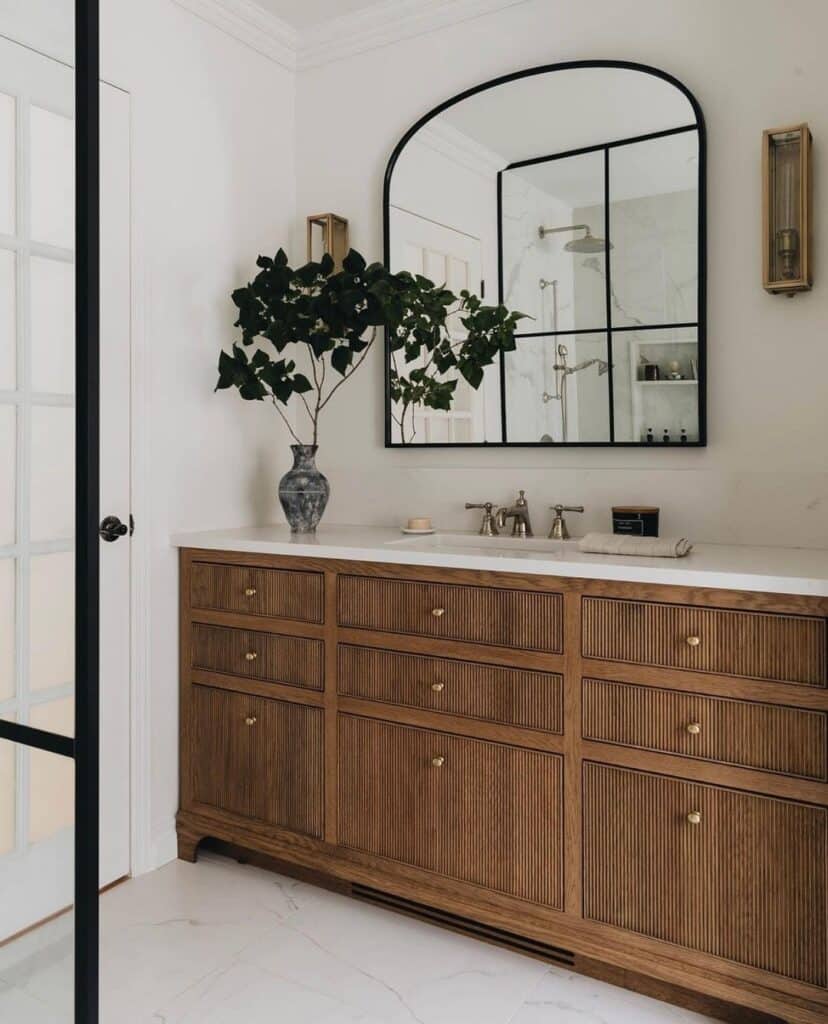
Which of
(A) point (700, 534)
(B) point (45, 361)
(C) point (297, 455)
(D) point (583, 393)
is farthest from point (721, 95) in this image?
(B) point (45, 361)

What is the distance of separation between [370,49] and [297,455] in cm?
135

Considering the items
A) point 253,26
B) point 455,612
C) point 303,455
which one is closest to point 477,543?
point 455,612

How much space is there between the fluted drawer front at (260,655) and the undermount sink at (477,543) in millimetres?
376

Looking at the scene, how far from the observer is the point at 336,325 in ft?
8.41

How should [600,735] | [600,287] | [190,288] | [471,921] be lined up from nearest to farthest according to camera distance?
1. [600,735]
2. [471,921]
3. [600,287]
4. [190,288]

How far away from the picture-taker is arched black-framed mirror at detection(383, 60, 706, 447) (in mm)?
2346

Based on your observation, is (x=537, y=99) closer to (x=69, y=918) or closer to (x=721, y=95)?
(x=721, y=95)

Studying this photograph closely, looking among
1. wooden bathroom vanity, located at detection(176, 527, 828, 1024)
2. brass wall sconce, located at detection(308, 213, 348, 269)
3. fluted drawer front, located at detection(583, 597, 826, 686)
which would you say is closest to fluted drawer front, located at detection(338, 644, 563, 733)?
wooden bathroom vanity, located at detection(176, 527, 828, 1024)

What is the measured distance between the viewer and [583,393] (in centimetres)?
250

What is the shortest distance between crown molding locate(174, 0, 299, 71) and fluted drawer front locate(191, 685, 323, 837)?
201 centimetres

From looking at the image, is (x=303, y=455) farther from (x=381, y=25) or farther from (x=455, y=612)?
(x=381, y=25)

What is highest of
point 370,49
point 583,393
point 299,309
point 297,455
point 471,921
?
point 370,49

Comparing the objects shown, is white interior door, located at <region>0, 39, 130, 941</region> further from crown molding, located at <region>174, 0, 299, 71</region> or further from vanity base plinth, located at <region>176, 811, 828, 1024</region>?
crown molding, located at <region>174, 0, 299, 71</region>

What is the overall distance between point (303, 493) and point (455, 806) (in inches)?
39.2
